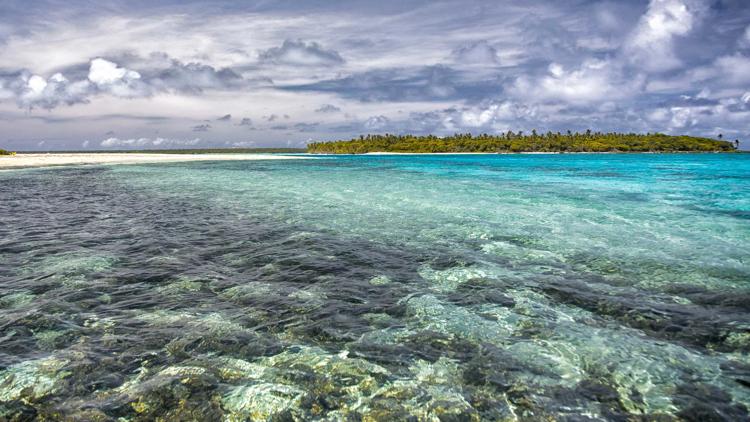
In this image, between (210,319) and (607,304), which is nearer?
(210,319)

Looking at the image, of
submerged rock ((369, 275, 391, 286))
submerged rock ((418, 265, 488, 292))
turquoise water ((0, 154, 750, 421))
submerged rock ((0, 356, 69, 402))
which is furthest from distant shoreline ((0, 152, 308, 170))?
submerged rock ((418, 265, 488, 292))

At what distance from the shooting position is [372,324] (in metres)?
8.05

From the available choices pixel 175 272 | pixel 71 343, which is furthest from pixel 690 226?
pixel 71 343

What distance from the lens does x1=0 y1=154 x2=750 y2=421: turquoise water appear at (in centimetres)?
561

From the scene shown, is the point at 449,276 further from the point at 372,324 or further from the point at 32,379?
the point at 32,379

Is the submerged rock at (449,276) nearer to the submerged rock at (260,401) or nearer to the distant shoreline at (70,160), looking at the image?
the submerged rock at (260,401)

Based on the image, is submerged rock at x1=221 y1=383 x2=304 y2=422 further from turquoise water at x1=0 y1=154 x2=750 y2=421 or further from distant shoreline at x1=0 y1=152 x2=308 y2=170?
distant shoreline at x1=0 y1=152 x2=308 y2=170

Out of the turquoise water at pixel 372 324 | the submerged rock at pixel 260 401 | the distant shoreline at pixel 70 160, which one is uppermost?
the distant shoreline at pixel 70 160

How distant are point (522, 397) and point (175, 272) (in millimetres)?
9413

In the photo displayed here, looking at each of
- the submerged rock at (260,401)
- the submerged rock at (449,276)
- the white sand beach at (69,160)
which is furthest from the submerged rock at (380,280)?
the white sand beach at (69,160)

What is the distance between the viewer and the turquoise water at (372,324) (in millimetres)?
5613

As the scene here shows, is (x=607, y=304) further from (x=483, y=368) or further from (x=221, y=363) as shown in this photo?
(x=221, y=363)

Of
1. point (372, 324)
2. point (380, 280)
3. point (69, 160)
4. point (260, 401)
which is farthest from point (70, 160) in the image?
point (260, 401)

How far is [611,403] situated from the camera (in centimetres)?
557
